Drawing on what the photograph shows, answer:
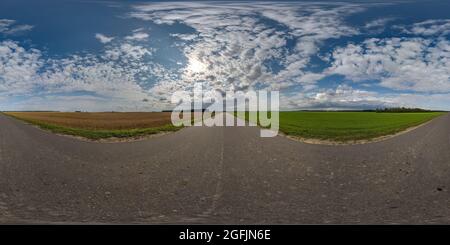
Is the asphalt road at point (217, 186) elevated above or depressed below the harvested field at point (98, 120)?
below

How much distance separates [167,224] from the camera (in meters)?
6.09

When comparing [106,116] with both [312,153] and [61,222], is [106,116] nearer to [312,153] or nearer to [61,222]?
[61,222]

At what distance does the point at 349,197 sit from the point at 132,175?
6.09 meters

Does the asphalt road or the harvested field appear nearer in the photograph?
the asphalt road

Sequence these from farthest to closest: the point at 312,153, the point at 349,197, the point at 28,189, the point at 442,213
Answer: the point at 312,153
the point at 28,189
the point at 349,197
the point at 442,213

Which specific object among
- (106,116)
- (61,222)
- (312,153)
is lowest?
(61,222)

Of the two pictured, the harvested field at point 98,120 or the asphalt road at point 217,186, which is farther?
the harvested field at point 98,120

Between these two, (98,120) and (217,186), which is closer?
(217,186)

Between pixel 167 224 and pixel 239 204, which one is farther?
pixel 239 204

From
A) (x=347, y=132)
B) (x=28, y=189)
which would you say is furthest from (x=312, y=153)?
(x=28, y=189)

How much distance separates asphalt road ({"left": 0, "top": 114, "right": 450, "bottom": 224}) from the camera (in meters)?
6.84

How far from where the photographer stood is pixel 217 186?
31.1ft

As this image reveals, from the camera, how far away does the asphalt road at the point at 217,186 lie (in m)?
6.84

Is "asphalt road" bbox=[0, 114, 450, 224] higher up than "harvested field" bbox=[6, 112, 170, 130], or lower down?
lower down
